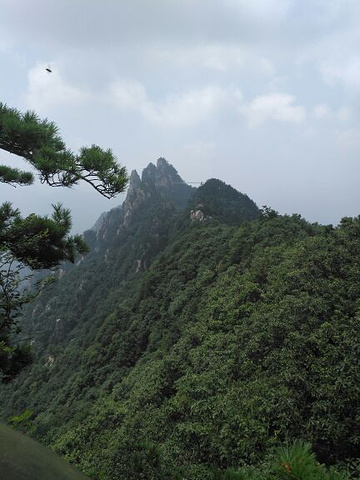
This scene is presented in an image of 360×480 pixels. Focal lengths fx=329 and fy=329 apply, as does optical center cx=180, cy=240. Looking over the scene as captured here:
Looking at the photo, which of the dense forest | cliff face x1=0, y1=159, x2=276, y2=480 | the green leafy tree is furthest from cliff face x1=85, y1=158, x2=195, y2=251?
the green leafy tree

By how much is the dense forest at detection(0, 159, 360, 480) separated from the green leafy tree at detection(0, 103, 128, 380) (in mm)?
469

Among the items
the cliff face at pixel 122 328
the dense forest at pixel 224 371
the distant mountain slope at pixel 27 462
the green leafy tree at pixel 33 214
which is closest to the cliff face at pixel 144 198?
the cliff face at pixel 122 328

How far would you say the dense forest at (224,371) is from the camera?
7.28 meters

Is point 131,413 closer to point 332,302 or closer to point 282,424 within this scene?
point 282,424

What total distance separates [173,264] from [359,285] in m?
19.2

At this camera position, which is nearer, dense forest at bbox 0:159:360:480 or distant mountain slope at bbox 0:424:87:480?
distant mountain slope at bbox 0:424:87:480

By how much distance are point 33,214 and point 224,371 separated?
998cm

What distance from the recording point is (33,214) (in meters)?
4.09

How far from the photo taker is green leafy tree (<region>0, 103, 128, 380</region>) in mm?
3793

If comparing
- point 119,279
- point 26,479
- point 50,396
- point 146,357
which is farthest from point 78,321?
point 26,479

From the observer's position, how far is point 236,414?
8648mm

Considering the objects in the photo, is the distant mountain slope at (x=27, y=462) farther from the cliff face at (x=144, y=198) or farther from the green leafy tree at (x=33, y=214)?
the cliff face at (x=144, y=198)

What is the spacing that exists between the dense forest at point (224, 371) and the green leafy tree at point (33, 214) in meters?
0.47

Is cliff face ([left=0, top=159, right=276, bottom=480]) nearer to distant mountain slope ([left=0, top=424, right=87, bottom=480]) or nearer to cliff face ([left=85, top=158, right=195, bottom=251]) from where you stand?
cliff face ([left=85, top=158, right=195, bottom=251])
